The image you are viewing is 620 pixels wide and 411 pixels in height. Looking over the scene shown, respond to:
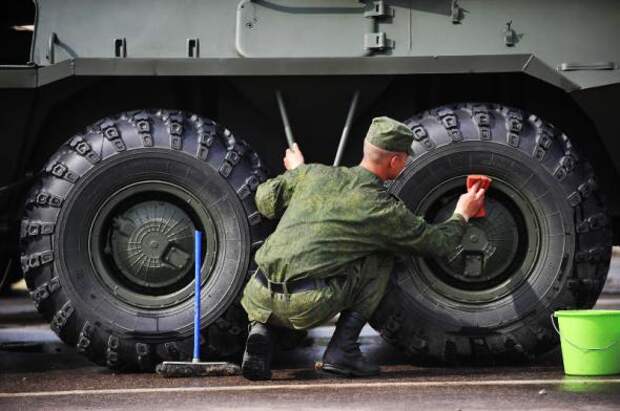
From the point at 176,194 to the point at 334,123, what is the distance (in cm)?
102

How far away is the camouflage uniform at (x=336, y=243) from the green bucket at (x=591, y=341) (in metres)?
0.74

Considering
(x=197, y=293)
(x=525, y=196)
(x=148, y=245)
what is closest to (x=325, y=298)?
(x=197, y=293)

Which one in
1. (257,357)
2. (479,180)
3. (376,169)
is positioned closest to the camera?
(257,357)

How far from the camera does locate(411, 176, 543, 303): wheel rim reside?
787cm

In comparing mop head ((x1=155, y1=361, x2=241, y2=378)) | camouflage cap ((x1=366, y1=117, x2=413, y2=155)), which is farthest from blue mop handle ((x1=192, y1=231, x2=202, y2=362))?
camouflage cap ((x1=366, y1=117, x2=413, y2=155))

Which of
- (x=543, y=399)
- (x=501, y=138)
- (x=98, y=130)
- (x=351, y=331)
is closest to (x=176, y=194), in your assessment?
(x=98, y=130)

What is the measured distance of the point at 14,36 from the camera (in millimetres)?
9320

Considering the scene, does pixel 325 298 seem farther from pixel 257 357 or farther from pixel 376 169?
pixel 376 169

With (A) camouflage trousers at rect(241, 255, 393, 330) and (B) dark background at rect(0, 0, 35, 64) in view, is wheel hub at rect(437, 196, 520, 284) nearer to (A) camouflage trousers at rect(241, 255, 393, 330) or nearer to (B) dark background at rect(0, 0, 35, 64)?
(A) camouflage trousers at rect(241, 255, 393, 330)

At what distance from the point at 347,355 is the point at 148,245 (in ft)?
4.16

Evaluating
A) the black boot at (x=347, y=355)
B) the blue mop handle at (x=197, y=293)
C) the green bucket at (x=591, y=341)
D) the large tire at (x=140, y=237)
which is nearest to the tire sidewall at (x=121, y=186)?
the large tire at (x=140, y=237)

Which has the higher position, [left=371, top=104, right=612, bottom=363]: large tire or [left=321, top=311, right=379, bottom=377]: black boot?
[left=371, top=104, right=612, bottom=363]: large tire

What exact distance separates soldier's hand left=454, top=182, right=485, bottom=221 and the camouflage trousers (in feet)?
1.49

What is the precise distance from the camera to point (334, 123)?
832 centimetres
